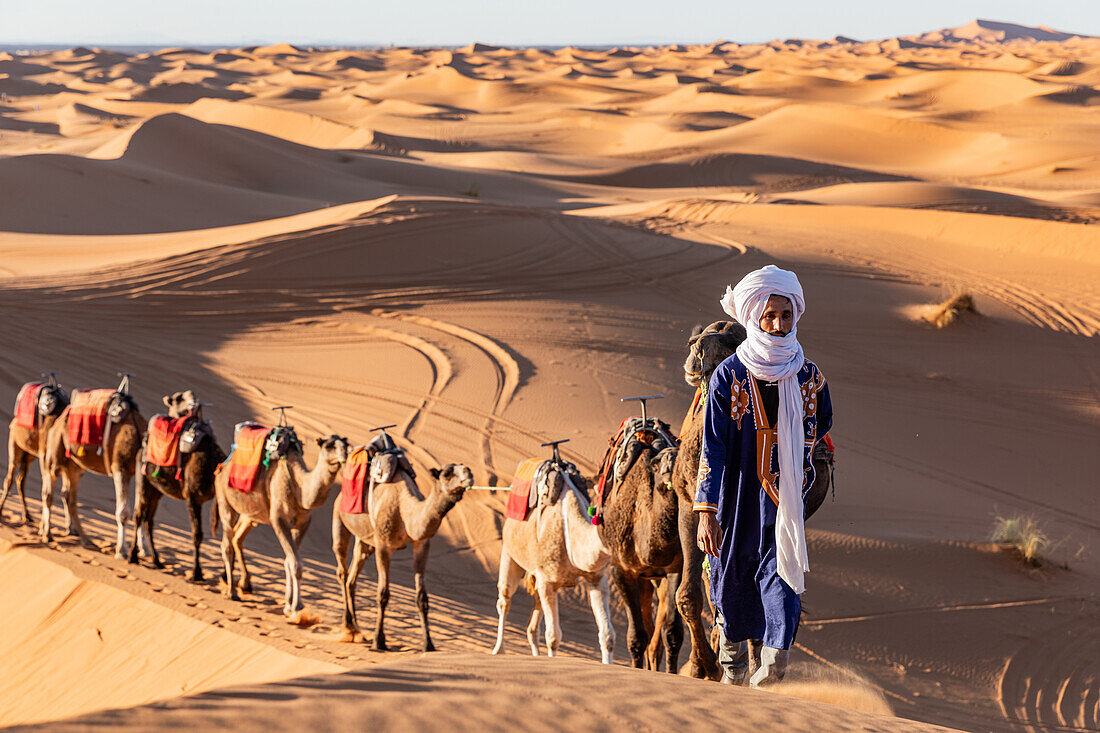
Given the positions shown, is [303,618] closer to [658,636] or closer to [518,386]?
[658,636]

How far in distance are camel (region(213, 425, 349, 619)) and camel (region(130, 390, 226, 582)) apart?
22cm

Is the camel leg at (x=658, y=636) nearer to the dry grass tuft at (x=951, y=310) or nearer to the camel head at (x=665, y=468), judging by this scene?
the camel head at (x=665, y=468)

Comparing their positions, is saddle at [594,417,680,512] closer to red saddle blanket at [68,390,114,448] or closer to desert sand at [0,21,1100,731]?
desert sand at [0,21,1100,731]

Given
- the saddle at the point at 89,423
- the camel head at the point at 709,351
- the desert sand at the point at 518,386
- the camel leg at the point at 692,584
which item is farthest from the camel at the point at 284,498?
the camel head at the point at 709,351

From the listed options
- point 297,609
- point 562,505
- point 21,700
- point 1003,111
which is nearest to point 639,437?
point 562,505

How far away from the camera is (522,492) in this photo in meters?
7.17

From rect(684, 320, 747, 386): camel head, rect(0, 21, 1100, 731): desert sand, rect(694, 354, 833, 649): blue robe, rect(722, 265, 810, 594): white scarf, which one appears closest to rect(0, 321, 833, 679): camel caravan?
rect(684, 320, 747, 386): camel head

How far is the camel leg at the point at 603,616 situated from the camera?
6535 mm

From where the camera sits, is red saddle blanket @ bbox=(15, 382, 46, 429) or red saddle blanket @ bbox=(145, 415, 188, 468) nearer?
red saddle blanket @ bbox=(145, 415, 188, 468)

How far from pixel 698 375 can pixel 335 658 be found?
3.66 m

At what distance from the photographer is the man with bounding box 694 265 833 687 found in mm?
4539

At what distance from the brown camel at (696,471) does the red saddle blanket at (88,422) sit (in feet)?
21.0

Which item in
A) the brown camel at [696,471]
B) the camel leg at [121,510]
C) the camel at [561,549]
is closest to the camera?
the brown camel at [696,471]

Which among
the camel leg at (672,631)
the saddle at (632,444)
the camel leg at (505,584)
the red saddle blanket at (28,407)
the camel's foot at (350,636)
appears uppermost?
the saddle at (632,444)
